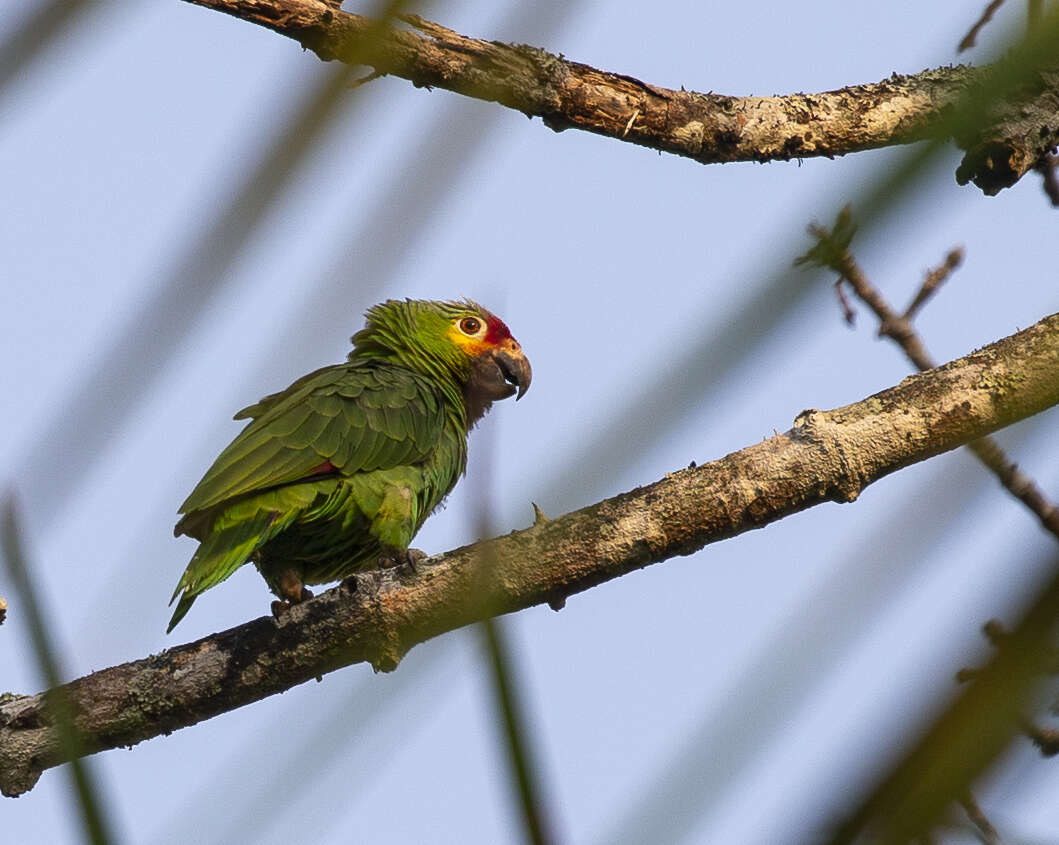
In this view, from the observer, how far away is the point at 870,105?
4176 millimetres

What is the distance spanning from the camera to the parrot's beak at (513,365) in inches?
246

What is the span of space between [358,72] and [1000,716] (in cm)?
48

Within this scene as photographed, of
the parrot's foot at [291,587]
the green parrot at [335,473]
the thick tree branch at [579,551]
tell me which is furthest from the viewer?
the parrot's foot at [291,587]

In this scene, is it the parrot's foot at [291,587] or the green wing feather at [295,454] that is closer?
the green wing feather at [295,454]

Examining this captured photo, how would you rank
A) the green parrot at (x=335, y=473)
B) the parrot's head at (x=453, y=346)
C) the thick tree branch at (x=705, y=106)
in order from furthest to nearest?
the parrot's head at (x=453, y=346)
the green parrot at (x=335, y=473)
the thick tree branch at (x=705, y=106)

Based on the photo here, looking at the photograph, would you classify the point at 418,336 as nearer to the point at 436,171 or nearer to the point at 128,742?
the point at 128,742

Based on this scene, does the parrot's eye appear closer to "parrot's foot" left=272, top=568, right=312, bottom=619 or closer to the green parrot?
the green parrot

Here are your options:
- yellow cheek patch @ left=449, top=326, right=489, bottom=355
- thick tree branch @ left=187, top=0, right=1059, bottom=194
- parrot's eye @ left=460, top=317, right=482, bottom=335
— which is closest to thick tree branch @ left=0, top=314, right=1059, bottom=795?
thick tree branch @ left=187, top=0, right=1059, bottom=194

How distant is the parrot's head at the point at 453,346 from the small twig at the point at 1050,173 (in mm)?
2862

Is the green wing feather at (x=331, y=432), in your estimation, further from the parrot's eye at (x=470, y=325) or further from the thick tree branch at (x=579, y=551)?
the thick tree branch at (x=579, y=551)

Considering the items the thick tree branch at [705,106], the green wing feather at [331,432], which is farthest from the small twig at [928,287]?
the green wing feather at [331,432]

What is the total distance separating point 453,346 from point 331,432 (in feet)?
4.58

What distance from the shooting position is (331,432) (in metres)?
4.90

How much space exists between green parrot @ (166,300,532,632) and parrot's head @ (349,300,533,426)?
0.05 ft
